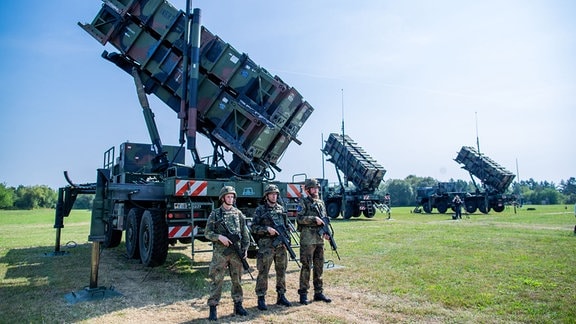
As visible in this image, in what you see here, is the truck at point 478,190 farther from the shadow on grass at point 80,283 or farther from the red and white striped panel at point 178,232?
the red and white striped panel at point 178,232

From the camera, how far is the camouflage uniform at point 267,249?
490 centimetres

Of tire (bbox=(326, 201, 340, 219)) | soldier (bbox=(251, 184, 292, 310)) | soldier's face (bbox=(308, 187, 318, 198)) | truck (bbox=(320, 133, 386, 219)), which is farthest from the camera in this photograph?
tire (bbox=(326, 201, 340, 219))

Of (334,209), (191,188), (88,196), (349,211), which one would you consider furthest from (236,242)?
(88,196)

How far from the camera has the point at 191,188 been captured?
674 cm

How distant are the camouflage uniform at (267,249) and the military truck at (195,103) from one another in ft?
7.11

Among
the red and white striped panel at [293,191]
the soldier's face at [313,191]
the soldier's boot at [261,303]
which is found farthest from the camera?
the red and white striped panel at [293,191]

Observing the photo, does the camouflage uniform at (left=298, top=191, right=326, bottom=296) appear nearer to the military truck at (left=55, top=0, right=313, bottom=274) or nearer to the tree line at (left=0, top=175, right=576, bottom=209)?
the military truck at (left=55, top=0, right=313, bottom=274)

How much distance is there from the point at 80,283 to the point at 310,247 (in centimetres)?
395

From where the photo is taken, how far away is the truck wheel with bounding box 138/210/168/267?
6691 millimetres

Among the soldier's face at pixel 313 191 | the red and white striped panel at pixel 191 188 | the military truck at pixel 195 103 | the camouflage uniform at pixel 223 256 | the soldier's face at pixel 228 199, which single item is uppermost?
the military truck at pixel 195 103

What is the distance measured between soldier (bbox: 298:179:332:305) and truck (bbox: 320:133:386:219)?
16911 millimetres

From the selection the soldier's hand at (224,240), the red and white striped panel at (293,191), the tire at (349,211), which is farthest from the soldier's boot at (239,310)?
the tire at (349,211)

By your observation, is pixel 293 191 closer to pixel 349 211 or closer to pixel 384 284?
pixel 384 284

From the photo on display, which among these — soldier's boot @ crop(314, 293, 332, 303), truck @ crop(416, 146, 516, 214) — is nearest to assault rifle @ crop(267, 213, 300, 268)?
soldier's boot @ crop(314, 293, 332, 303)
